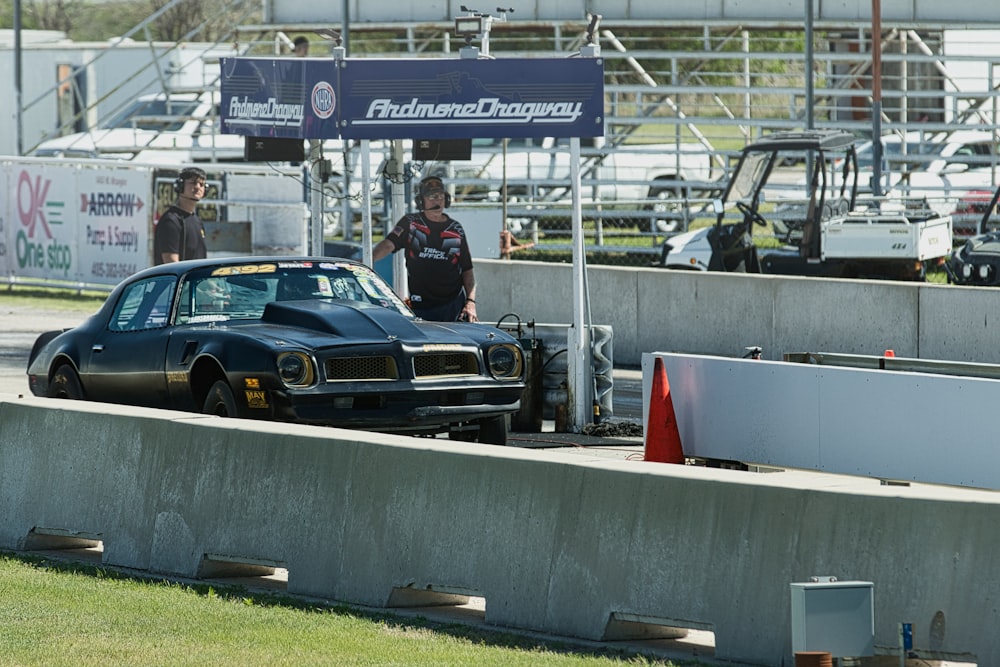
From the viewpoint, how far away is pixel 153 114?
35.0 metres

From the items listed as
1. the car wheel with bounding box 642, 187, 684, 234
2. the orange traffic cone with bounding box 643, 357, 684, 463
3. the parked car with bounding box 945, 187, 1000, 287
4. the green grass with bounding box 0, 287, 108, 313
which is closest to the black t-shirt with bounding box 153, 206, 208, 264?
the orange traffic cone with bounding box 643, 357, 684, 463

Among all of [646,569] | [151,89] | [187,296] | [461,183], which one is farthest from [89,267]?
[646,569]

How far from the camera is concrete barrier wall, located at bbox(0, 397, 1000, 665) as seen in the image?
6.48 m

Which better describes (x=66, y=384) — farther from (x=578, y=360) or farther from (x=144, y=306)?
(x=578, y=360)

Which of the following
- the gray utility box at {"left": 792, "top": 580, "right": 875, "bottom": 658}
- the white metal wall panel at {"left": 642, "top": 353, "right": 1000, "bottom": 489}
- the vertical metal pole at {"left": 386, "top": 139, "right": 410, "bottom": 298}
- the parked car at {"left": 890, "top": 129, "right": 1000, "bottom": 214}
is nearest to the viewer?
the gray utility box at {"left": 792, "top": 580, "right": 875, "bottom": 658}

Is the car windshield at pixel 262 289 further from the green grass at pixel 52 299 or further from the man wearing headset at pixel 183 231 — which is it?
the green grass at pixel 52 299

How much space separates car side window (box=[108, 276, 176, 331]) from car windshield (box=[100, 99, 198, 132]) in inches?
858

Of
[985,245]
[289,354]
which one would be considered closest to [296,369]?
[289,354]

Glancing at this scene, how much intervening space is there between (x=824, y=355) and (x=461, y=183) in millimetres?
19565

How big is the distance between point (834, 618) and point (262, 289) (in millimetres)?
6566

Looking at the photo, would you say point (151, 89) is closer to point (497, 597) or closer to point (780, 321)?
point (780, 321)

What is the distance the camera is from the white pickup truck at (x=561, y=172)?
3206 cm

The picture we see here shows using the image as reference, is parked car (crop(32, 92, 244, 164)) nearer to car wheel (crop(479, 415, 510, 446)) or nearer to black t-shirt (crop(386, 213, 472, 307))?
black t-shirt (crop(386, 213, 472, 307))

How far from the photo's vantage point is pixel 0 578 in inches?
342
